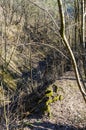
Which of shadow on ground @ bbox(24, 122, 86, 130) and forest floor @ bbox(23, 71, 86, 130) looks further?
forest floor @ bbox(23, 71, 86, 130)

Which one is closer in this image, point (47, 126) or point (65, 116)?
point (47, 126)

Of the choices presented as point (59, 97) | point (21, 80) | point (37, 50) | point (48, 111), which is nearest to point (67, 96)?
point (59, 97)

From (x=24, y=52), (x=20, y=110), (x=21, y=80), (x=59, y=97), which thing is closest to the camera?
(x=20, y=110)

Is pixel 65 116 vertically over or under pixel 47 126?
over

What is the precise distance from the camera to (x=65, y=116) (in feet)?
33.4

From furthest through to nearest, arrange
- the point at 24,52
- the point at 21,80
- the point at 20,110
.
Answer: the point at 24,52 < the point at 21,80 < the point at 20,110

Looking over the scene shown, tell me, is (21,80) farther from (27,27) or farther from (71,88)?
(27,27)

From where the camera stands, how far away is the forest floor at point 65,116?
9695mm

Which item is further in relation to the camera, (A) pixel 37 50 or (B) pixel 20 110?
(A) pixel 37 50

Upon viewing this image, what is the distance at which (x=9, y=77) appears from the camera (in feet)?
51.3

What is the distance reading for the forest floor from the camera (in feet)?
31.8

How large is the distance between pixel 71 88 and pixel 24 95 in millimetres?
1602

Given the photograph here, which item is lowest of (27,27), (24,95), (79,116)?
(79,116)

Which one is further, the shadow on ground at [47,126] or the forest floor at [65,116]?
the forest floor at [65,116]
